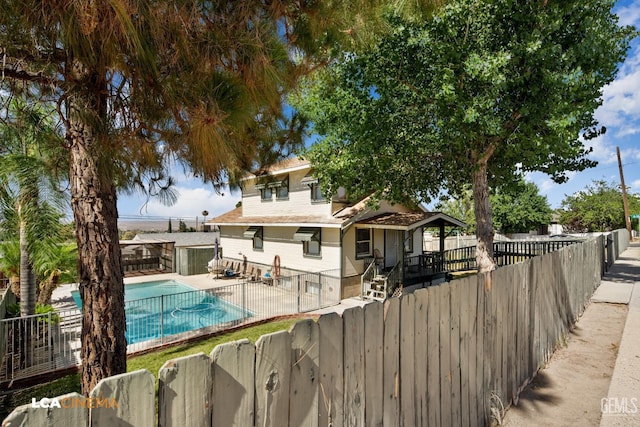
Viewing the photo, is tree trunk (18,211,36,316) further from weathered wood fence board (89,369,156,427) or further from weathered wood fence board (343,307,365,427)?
weathered wood fence board (343,307,365,427)

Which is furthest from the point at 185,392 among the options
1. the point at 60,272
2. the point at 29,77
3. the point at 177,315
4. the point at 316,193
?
the point at 316,193

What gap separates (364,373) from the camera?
2.08 metres

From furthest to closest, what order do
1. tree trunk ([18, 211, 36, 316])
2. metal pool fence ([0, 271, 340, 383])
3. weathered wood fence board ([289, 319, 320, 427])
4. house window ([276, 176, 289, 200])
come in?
house window ([276, 176, 289, 200]) < tree trunk ([18, 211, 36, 316]) < metal pool fence ([0, 271, 340, 383]) < weathered wood fence board ([289, 319, 320, 427])

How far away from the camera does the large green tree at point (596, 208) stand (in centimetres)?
4109

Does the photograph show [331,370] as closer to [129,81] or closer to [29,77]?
[129,81]

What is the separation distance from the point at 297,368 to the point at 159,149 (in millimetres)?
2492

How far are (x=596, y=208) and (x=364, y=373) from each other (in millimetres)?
53256

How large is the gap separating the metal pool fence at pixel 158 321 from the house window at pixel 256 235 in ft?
10.0

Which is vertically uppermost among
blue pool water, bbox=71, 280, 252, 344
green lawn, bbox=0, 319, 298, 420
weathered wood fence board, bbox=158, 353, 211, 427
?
weathered wood fence board, bbox=158, 353, 211, 427

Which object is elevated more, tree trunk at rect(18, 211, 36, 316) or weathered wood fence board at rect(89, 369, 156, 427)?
weathered wood fence board at rect(89, 369, 156, 427)

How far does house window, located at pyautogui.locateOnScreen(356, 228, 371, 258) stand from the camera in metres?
14.1

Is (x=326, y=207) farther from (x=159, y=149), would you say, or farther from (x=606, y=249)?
(x=606, y=249)

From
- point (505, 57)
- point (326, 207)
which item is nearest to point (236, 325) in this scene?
point (326, 207)

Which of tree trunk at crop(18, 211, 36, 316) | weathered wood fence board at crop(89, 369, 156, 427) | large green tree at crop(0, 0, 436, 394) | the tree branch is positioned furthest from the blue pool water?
weathered wood fence board at crop(89, 369, 156, 427)
